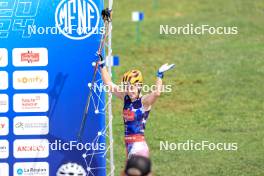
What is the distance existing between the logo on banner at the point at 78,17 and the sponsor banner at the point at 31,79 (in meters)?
0.89

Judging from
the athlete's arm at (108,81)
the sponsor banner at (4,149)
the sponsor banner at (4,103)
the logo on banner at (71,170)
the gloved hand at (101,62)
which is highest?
the gloved hand at (101,62)

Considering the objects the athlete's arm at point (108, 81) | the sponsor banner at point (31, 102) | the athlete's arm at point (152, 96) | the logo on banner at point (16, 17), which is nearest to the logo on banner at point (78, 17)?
the logo on banner at point (16, 17)

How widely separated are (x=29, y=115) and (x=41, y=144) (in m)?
0.56

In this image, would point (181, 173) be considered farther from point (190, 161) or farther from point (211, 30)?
point (211, 30)

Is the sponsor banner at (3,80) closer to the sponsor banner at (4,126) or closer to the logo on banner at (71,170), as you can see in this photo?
the sponsor banner at (4,126)

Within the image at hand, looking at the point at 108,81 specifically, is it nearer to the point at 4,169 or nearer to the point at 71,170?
the point at 71,170

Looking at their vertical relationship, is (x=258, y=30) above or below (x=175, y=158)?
above

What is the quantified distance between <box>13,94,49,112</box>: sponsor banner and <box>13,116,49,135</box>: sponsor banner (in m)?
0.15

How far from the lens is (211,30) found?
86.3 ft

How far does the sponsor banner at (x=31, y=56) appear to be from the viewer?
563 inches

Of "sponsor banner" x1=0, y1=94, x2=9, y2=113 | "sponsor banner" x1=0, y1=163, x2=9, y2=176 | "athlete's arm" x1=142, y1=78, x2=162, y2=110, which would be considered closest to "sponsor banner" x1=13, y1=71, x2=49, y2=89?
"sponsor banner" x1=0, y1=94, x2=9, y2=113

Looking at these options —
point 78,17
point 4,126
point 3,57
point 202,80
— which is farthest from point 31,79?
point 202,80

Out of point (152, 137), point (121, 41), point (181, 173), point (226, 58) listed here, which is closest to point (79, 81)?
point (181, 173)

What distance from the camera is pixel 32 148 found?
14.6m
